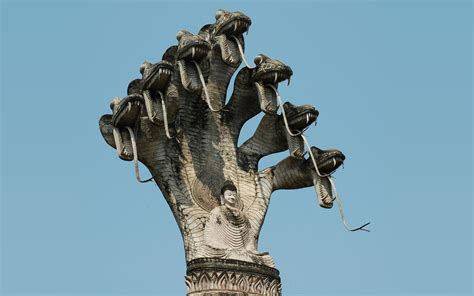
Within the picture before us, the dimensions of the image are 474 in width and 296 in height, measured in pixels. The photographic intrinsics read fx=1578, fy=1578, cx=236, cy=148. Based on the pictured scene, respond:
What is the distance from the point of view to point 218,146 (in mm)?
32031

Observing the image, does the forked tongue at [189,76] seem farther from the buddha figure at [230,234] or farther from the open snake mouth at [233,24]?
the buddha figure at [230,234]

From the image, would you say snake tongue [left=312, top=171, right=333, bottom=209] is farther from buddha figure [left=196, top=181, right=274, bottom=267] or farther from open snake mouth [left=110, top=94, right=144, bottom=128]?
open snake mouth [left=110, top=94, right=144, bottom=128]

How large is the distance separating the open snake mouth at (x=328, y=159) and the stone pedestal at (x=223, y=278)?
2.66m

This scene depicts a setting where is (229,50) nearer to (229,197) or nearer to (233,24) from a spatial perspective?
(233,24)

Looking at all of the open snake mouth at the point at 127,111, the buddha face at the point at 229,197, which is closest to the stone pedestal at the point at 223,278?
the buddha face at the point at 229,197

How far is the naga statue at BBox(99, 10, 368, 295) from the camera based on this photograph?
98.9ft

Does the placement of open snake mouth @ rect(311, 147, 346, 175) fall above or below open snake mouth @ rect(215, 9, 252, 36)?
below

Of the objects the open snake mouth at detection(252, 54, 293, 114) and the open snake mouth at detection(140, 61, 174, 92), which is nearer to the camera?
the open snake mouth at detection(140, 61, 174, 92)

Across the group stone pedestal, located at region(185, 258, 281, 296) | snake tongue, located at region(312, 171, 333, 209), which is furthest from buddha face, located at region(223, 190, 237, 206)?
snake tongue, located at region(312, 171, 333, 209)

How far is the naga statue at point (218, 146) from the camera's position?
3014 cm

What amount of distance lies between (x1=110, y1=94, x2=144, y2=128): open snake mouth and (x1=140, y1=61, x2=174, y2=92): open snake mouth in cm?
39

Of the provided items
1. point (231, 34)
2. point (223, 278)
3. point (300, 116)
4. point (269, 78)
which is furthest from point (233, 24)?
point (223, 278)

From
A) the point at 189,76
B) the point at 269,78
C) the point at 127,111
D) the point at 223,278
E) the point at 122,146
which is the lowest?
the point at 223,278

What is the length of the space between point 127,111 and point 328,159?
4.35 metres
